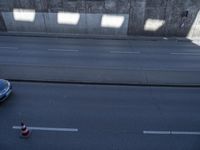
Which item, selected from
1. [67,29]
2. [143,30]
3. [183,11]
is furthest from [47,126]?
[183,11]

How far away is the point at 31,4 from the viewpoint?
21.4 meters

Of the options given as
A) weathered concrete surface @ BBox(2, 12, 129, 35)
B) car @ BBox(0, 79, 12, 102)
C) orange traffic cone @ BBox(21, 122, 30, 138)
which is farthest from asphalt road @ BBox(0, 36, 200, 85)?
orange traffic cone @ BBox(21, 122, 30, 138)

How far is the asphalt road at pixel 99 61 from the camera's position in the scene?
1257 cm

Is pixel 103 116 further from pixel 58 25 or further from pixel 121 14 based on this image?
pixel 58 25

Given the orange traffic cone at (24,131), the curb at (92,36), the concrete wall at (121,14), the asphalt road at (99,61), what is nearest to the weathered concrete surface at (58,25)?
the concrete wall at (121,14)

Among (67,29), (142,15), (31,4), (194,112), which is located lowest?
(194,112)

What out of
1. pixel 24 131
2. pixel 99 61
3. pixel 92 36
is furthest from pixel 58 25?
pixel 24 131

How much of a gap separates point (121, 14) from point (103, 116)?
582 inches

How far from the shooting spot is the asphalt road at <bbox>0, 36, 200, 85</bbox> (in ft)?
41.2

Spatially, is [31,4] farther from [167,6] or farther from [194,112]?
[194,112]

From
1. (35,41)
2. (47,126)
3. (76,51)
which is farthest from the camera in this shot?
(35,41)

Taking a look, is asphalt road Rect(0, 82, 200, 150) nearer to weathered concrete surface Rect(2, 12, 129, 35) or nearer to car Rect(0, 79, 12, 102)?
car Rect(0, 79, 12, 102)

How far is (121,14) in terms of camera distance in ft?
70.6

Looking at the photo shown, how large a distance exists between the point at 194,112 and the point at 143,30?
557 inches
